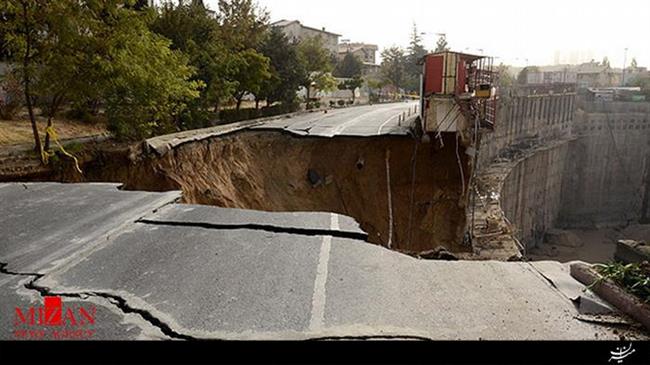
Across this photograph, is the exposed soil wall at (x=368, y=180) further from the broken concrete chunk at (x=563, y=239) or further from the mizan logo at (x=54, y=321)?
the broken concrete chunk at (x=563, y=239)

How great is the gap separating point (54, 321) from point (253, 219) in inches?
97.1

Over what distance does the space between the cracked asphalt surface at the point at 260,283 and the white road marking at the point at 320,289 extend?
10 millimetres

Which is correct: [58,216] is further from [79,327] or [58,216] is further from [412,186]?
[412,186]

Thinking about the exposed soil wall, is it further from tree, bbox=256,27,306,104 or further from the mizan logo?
the mizan logo

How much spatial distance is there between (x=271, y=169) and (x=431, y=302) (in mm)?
13267

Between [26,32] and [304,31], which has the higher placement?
[304,31]

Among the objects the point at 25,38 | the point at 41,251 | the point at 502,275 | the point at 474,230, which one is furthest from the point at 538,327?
the point at 474,230

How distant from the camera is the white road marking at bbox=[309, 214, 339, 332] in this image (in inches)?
114

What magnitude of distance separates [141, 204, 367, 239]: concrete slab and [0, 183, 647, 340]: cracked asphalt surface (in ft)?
0.08

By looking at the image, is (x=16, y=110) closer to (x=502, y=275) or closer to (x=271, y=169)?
(x=271, y=169)

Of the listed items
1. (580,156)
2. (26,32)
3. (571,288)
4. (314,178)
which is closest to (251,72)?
(314,178)

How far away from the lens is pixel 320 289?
3373mm

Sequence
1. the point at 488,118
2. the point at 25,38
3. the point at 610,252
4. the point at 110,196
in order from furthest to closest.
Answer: the point at 610,252 < the point at 488,118 < the point at 25,38 < the point at 110,196
